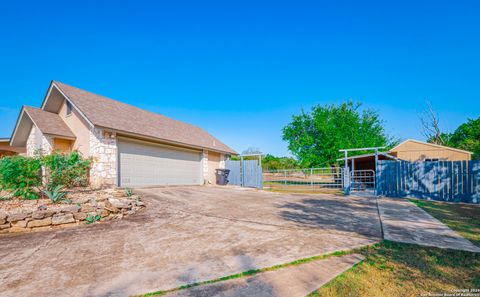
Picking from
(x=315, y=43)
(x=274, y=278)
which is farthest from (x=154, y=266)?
(x=315, y=43)

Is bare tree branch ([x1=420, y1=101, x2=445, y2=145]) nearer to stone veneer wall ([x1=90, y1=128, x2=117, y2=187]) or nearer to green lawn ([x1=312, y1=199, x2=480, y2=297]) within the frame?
green lawn ([x1=312, y1=199, x2=480, y2=297])

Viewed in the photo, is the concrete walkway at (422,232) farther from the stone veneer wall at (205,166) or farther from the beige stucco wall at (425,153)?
the beige stucco wall at (425,153)

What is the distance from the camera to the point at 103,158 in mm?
9250

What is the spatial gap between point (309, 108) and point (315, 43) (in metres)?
11.4

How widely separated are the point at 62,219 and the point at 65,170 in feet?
9.60

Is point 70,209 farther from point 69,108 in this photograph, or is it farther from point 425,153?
point 425,153

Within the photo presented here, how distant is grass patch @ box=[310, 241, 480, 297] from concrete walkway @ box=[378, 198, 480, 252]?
366 mm

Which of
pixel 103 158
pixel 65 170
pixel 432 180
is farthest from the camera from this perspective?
pixel 432 180

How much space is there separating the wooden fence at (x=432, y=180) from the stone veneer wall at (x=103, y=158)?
498 inches

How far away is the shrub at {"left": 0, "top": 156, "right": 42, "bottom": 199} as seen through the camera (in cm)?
586

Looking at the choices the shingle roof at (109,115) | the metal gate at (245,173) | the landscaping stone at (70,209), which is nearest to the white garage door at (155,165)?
the shingle roof at (109,115)

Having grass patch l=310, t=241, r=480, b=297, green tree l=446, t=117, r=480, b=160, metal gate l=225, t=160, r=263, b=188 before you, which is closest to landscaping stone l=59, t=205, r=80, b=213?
grass patch l=310, t=241, r=480, b=297

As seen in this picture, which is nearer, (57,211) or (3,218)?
(3,218)

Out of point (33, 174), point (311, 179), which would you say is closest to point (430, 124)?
point (311, 179)
